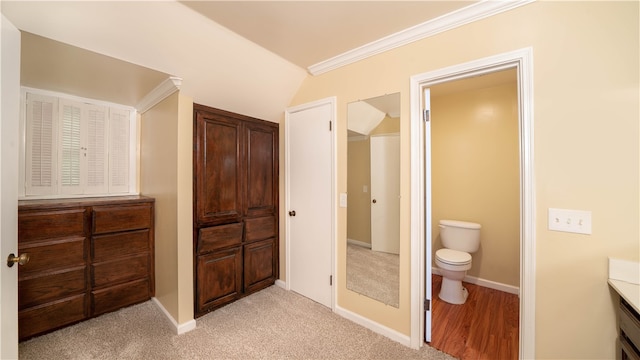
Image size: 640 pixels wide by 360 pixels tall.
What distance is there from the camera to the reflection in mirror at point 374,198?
1956 millimetres

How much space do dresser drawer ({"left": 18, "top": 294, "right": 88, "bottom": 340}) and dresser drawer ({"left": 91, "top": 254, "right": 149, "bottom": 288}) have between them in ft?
0.54

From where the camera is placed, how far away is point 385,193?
2057 mm

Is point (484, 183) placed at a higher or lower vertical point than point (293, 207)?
higher

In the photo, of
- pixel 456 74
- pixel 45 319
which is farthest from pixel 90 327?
pixel 456 74

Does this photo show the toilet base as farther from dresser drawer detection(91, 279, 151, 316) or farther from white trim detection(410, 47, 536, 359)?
dresser drawer detection(91, 279, 151, 316)

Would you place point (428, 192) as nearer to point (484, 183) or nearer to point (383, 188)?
point (383, 188)

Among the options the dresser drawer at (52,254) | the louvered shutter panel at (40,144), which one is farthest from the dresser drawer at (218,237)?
the louvered shutter panel at (40,144)

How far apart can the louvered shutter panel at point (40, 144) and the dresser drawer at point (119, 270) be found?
871 millimetres

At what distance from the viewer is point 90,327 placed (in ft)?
6.78

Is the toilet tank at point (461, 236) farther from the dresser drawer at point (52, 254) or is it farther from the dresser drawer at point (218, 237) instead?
the dresser drawer at point (52, 254)

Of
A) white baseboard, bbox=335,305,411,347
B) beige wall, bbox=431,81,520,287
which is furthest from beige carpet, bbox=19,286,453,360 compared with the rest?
beige wall, bbox=431,81,520,287

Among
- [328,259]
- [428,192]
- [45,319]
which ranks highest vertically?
[428,192]

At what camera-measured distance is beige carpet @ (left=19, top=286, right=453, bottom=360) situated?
1756mm

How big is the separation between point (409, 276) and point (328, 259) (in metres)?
0.80
